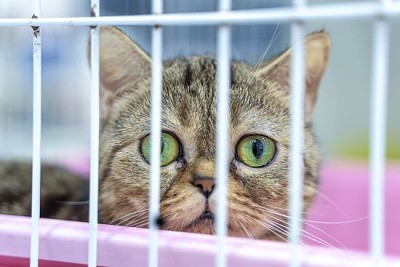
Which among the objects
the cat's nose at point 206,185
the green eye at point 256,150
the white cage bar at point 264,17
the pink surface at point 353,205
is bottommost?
the pink surface at point 353,205

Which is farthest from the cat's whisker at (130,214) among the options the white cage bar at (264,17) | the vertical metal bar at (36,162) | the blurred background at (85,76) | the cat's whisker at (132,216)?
the blurred background at (85,76)

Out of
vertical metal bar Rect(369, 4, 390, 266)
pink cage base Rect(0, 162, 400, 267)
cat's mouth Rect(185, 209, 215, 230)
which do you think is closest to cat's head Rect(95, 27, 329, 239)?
cat's mouth Rect(185, 209, 215, 230)

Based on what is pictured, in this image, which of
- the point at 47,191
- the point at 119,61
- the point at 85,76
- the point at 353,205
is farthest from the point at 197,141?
the point at 85,76

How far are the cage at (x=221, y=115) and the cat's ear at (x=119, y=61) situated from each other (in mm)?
33

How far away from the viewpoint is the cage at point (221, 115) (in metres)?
0.51

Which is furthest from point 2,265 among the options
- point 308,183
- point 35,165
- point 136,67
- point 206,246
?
point 308,183

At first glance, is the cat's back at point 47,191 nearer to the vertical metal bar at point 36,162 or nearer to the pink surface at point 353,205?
the vertical metal bar at point 36,162

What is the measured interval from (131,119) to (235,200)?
0.25m

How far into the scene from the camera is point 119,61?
0.91 metres

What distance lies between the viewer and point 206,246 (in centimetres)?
57

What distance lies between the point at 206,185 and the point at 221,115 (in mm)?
229

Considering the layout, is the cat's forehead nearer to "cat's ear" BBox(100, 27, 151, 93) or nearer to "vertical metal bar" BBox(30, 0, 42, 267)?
"cat's ear" BBox(100, 27, 151, 93)

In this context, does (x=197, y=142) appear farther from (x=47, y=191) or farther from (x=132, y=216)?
(x=47, y=191)

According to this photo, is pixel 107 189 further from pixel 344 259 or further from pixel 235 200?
pixel 344 259
